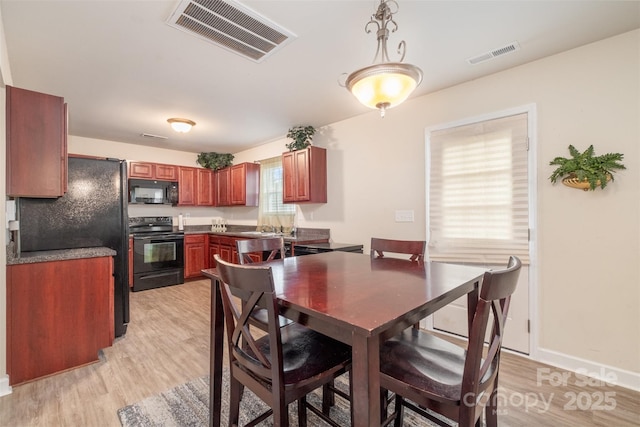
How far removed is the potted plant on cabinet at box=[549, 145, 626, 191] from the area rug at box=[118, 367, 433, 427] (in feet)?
6.59

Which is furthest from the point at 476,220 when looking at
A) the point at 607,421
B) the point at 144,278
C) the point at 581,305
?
the point at 144,278

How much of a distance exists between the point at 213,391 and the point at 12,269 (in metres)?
1.75

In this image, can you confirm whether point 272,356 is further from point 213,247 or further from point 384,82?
point 213,247

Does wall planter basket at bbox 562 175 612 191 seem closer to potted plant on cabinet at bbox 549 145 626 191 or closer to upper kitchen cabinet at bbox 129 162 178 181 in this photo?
potted plant on cabinet at bbox 549 145 626 191

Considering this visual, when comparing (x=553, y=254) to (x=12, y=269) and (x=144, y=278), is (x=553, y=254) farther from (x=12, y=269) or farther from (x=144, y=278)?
(x=144, y=278)

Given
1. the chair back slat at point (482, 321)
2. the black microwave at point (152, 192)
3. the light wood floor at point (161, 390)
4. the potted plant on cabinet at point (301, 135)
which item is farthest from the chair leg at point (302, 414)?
the black microwave at point (152, 192)

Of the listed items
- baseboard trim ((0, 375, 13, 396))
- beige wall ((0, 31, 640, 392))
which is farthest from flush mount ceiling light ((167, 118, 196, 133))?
baseboard trim ((0, 375, 13, 396))

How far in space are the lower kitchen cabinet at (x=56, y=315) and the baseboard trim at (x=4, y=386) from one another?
66 mm

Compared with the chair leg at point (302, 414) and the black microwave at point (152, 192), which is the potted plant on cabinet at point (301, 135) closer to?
the black microwave at point (152, 192)

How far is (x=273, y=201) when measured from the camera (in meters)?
5.15

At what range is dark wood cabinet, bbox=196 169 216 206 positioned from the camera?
5.72m

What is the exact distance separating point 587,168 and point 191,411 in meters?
3.17

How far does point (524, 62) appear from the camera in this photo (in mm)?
2451

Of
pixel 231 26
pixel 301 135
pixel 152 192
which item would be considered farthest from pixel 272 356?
pixel 152 192
